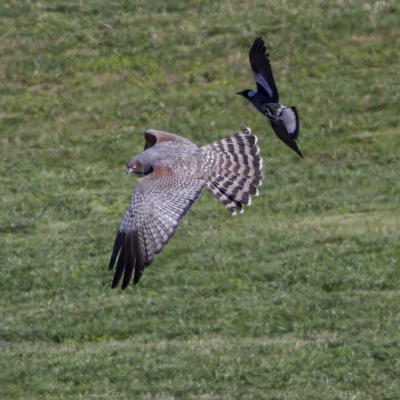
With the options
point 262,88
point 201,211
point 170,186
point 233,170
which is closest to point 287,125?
point 262,88

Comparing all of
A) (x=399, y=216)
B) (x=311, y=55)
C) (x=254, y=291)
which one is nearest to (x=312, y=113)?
(x=311, y=55)

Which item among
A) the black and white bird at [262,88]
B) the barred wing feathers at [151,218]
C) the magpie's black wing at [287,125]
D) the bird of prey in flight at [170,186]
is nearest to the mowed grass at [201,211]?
the magpie's black wing at [287,125]

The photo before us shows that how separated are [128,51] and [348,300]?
5074 millimetres

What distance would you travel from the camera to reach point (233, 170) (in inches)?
400

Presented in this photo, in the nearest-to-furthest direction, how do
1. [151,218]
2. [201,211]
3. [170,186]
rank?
[151,218] → [170,186] → [201,211]

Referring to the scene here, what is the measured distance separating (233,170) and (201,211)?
158 inches

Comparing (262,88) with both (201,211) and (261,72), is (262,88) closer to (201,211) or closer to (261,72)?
(261,72)

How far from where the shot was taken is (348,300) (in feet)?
42.9

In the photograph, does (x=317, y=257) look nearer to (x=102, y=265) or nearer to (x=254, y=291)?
(x=254, y=291)

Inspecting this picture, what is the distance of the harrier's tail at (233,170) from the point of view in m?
9.85

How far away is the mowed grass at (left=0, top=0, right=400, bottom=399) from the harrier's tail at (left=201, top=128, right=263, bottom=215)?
116 inches

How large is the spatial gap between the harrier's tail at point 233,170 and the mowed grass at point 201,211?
2.93 meters

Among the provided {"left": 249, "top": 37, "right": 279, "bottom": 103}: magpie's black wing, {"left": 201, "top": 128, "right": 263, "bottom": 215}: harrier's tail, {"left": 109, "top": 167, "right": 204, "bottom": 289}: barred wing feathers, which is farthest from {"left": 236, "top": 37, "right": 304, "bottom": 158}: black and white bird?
{"left": 109, "top": 167, "right": 204, "bottom": 289}: barred wing feathers

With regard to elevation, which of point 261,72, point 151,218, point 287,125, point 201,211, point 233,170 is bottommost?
point 201,211
